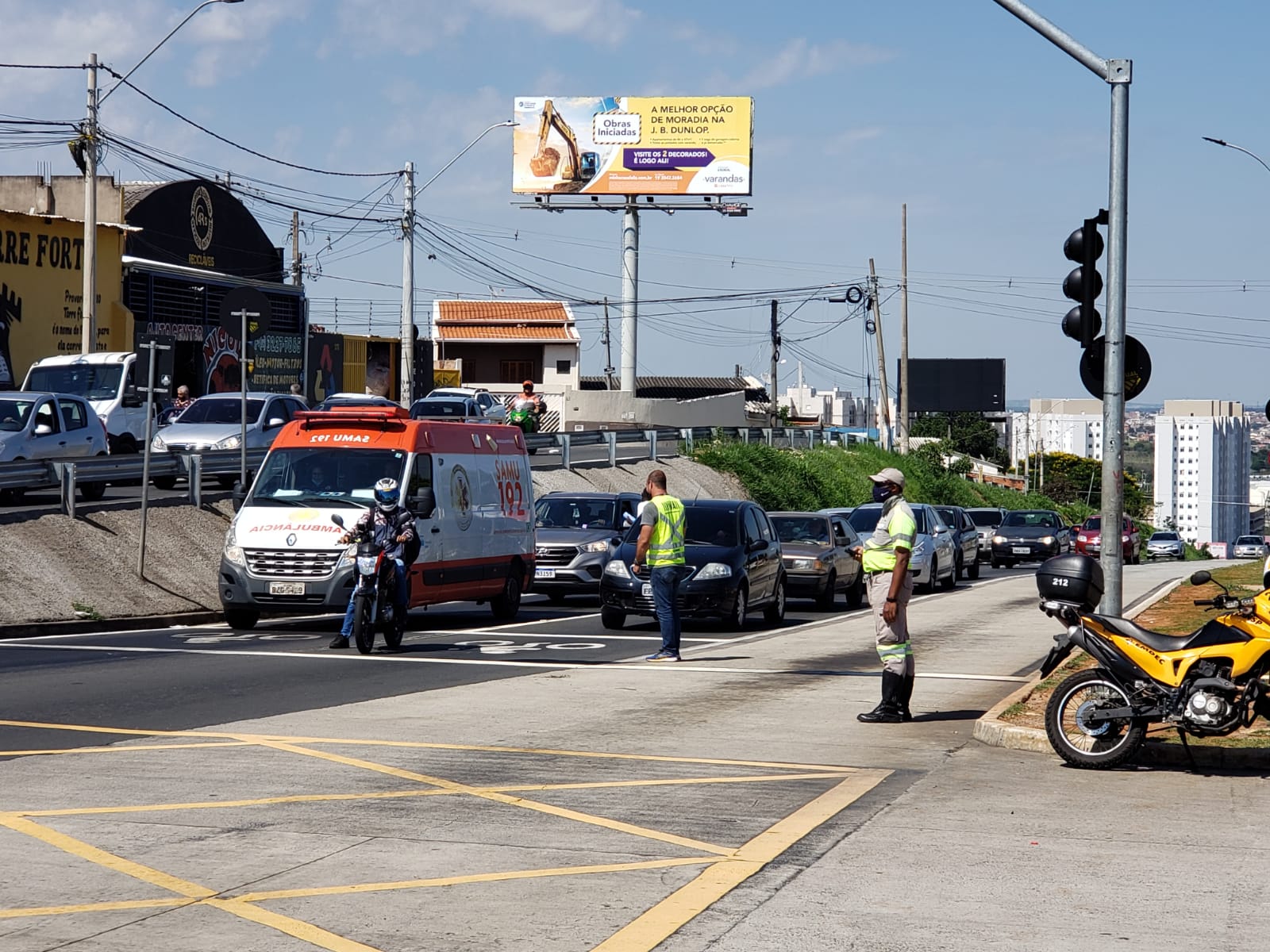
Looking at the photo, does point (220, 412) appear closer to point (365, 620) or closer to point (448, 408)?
point (448, 408)

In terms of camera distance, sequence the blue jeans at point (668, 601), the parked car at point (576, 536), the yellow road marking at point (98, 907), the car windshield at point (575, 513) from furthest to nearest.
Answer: the car windshield at point (575, 513) < the parked car at point (576, 536) < the blue jeans at point (668, 601) < the yellow road marking at point (98, 907)

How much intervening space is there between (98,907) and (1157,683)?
20.2ft

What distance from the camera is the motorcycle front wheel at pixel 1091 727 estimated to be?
388 inches

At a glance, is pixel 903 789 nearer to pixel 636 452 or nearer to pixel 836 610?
pixel 836 610

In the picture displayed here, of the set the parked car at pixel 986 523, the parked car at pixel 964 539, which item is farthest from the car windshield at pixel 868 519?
the parked car at pixel 986 523

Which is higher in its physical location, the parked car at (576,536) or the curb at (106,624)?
the parked car at (576,536)

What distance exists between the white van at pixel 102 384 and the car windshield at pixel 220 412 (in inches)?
38.6

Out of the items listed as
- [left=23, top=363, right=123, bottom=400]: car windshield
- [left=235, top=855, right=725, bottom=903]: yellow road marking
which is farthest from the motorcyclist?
[left=23, top=363, right=123, bottom=400]: car windshield

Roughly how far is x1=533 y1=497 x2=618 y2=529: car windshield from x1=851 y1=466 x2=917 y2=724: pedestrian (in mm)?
13730

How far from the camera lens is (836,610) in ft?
84.0

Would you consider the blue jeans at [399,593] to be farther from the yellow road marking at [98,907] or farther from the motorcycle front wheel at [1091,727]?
the yellow road marking at [98,907]

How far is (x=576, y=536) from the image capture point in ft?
81.6

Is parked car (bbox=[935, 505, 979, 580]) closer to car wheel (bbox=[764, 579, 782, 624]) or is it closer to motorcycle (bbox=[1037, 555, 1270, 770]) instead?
car wheel (bbox=[764, 579, 782, 624])

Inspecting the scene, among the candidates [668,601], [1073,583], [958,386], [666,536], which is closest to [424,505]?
[666,536]
